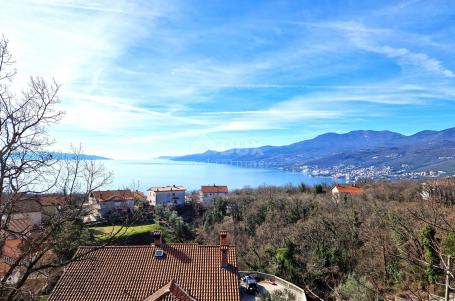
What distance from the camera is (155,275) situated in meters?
16.6

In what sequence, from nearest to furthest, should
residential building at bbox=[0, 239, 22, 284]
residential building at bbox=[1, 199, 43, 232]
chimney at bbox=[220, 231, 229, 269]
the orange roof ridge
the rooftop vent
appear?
1. residential building at bbox=[1, 199, 43, 232]
2. residential building at bbox=[0, 239, 22, 284]
3. the orange roof ridge
4. chimney at bbox=[220, 231, 229, 269]
5. the rooftop vent

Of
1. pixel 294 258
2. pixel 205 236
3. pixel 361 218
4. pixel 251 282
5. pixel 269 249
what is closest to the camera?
pixel 251 282

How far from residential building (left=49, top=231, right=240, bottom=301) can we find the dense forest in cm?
379

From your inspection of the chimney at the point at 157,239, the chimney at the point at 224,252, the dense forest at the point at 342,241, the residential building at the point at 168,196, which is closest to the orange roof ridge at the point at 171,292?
the chimney at the point at 224,252

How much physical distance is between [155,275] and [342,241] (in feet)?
60.8

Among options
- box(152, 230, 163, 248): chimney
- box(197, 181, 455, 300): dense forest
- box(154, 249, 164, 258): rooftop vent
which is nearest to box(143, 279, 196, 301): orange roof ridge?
box(154, 249, 164, 258): rooftop vent

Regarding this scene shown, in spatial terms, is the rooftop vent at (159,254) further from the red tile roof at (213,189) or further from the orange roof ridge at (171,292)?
the red tile roof at (213,189)

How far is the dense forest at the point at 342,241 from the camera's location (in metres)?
15.5

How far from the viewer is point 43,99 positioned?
22.0 ft

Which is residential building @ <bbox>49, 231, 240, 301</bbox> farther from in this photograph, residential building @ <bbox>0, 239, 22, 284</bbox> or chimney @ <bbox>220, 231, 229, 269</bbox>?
residential building @ <bbox>0, 239, 22, 284</bbox>

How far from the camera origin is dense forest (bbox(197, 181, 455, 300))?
15463 mm

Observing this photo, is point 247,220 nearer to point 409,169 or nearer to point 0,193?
point 0,193

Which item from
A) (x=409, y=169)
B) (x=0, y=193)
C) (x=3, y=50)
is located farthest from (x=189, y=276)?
(x=409, y=169)

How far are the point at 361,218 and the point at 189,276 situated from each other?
21542 mm
